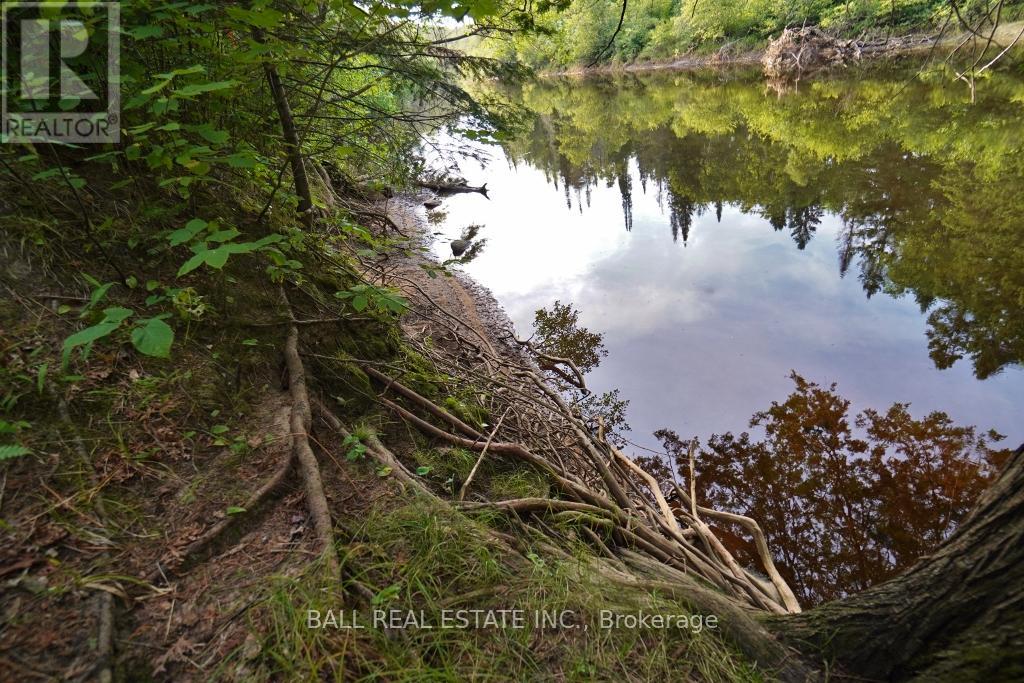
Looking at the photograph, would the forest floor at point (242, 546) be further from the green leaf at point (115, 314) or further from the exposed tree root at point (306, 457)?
the green leaf at point (115, 314)

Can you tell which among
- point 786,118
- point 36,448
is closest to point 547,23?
point 36,448

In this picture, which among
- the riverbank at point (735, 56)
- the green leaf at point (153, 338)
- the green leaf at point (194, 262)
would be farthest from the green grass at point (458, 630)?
the riverbank at point (735, 56)

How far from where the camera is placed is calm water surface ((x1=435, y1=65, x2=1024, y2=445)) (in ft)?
18.8

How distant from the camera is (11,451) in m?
1.56

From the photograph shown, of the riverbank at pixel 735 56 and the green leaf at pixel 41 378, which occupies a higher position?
the riverbank at pixel 735 56

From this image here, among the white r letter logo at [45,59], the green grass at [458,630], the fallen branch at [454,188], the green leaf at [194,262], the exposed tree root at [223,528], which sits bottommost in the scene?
the green grass at [458,630]

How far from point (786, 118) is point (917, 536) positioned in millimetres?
18970

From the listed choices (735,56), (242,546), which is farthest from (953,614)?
(735,56)

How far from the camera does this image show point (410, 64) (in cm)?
340

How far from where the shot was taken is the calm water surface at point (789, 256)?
574 cm

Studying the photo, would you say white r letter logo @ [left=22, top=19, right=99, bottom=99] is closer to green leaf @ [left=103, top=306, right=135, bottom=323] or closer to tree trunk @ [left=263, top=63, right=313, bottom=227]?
tree trunk @ [left=263, top=63, right=313, bottom=227]

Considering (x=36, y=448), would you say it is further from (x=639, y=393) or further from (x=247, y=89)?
(x=639, y=393)

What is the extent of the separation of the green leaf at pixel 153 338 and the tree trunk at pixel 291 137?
5.35 ft

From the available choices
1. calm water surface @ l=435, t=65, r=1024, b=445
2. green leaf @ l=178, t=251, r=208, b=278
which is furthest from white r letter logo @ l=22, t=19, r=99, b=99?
calm water surface @ l=435, t=65, r=1024, b=445
